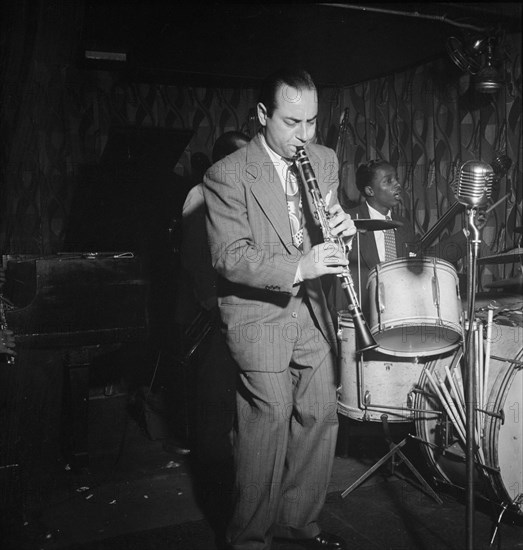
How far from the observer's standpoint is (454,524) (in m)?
2.69

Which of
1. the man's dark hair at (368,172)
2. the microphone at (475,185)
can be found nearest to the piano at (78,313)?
the microphone at (475,185)

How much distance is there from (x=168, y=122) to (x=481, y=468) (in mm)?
4438

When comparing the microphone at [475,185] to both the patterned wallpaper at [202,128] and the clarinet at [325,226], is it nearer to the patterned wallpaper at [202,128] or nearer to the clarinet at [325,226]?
the clarinet at [325,226]

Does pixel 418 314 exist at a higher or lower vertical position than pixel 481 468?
higher

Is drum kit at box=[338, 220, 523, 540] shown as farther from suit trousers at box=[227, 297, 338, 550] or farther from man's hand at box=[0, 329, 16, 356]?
man's hand at box=[0, 329, 16, 356]

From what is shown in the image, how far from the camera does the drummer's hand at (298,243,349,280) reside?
2.09 m

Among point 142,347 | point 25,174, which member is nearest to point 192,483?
point 142,347

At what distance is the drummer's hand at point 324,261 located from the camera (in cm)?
209

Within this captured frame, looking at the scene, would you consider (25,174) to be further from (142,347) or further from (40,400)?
(40,400)

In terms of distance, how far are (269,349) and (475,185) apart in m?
0.95

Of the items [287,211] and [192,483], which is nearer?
[287,211]

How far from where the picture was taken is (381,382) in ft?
9.87

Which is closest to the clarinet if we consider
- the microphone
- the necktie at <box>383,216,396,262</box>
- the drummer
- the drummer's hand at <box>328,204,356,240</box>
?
the drummer's hand at <box>328,204,356,240</box>

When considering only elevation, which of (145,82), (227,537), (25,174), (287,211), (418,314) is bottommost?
(227,537)
